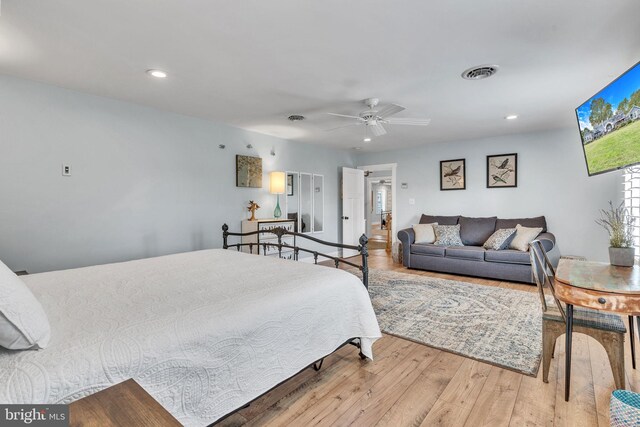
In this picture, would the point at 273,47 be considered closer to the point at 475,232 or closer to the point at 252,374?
the point at 252,374

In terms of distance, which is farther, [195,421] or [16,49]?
[16,49]

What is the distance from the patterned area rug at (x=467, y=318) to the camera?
240 centimetres

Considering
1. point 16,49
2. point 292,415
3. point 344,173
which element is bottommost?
point 292,415

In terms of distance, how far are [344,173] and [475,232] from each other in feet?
9.11

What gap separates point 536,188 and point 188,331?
5900 millimetres

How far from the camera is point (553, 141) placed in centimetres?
507

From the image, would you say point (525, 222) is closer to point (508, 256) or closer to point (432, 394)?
point (508, 256)

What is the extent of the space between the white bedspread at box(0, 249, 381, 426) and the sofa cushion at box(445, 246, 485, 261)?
3.34m

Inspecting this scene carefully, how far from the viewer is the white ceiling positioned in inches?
74.2

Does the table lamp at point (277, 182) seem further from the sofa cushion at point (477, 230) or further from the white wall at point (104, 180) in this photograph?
the sofa cushion at point (477, 230)

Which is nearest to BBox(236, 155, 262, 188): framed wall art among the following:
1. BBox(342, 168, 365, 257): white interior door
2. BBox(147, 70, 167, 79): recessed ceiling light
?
BBox(147, 70, 167, 79): recessed ceiling light

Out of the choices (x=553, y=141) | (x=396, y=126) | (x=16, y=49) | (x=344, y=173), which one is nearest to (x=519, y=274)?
(x=553, y=141)

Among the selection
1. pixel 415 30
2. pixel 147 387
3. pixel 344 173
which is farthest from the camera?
pixel 344 173

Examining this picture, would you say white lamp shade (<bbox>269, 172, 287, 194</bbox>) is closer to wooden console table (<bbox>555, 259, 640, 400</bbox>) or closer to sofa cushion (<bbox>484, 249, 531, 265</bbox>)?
sofa cushion (<bbox>484, 249, 531, 265</bbox>)
